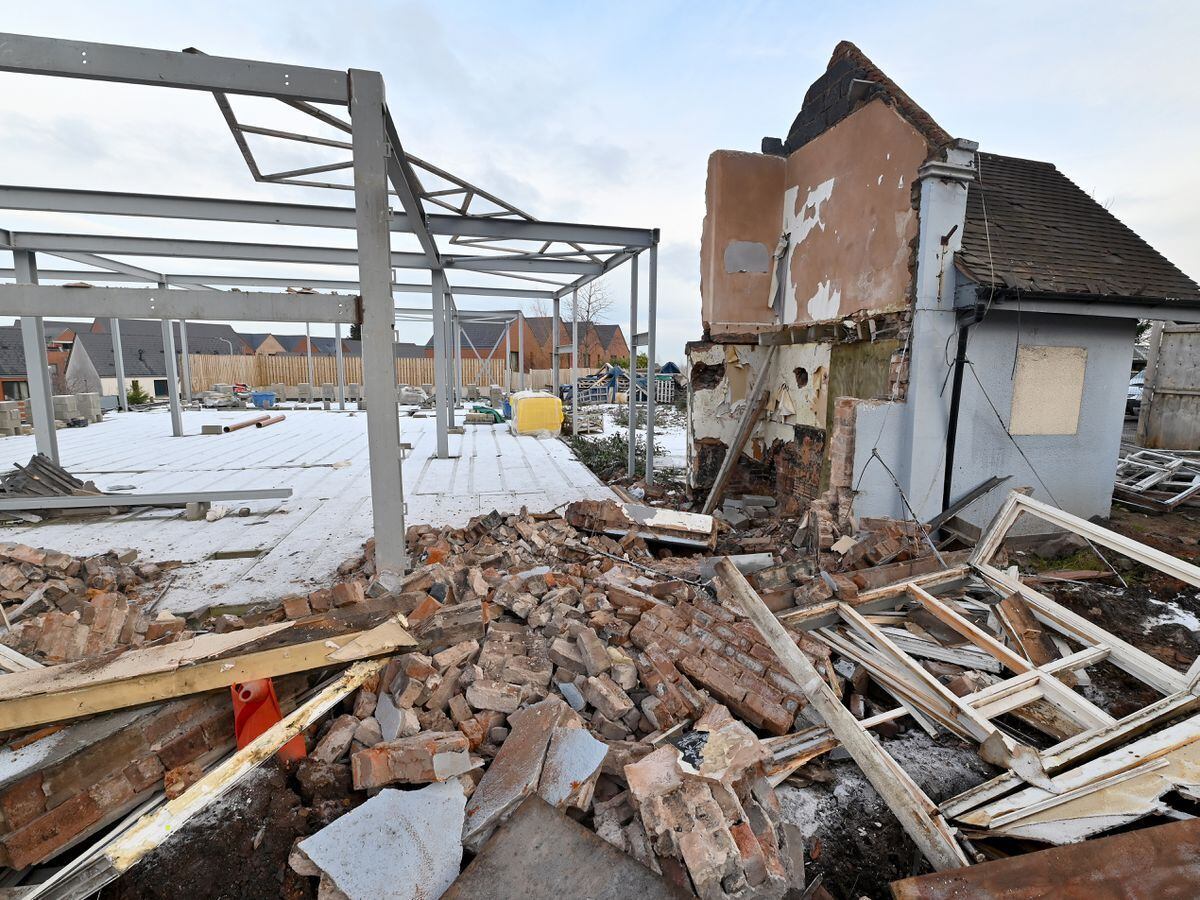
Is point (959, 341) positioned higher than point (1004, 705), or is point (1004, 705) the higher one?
point (959, 341)

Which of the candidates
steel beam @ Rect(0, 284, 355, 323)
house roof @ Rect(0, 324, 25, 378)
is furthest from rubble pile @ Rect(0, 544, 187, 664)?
house roof @ Rect(0, 324, 25, 378)

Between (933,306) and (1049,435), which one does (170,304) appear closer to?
(933,306)

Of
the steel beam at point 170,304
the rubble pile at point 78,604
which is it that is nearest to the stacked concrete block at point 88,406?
the rubble pile at point 78,604

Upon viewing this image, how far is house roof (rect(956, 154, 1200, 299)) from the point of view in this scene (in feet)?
18.0

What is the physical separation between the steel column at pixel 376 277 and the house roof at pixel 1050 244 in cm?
518

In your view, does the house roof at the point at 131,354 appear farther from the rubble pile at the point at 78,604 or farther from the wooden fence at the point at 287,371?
the rubble pile at the point at 78,604

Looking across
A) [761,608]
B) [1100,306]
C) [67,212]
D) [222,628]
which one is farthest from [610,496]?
[67,212]

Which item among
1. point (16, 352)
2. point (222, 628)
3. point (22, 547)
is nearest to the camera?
point (222, 628)

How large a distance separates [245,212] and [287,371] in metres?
29.0

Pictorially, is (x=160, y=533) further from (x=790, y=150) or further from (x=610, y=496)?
(x=790, y=150)

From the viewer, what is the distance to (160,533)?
615 cm

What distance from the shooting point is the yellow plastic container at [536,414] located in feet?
Result: 46.4

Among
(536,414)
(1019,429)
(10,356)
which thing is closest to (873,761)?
(1019,429)

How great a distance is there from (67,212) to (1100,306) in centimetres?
1129
